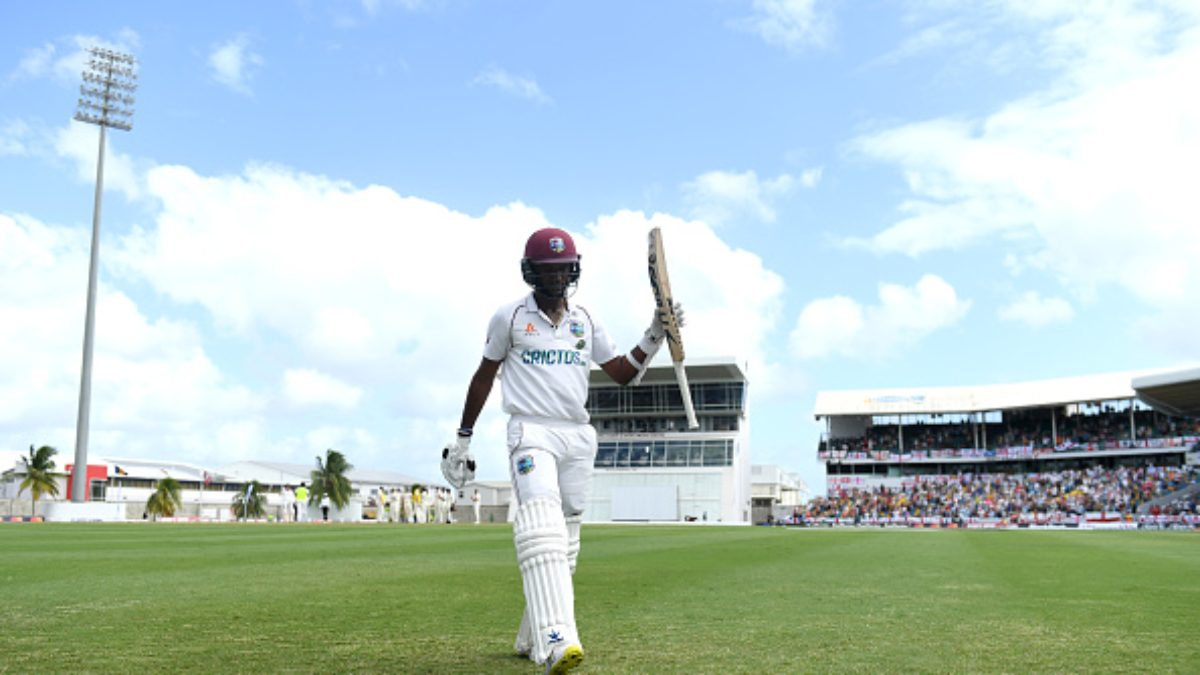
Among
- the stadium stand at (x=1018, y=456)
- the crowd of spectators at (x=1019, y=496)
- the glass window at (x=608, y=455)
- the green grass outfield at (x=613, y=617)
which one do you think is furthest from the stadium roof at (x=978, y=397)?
the green grass outfield at (x=613, y=617)

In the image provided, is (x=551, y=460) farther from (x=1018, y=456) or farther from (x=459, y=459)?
(x=1018, y=456)

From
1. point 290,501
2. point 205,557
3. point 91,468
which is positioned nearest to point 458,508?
point 290,501

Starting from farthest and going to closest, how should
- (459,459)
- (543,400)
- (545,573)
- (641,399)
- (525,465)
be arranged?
(641,399) → (459,459) → (543,400) → (525,465) → (545,573)

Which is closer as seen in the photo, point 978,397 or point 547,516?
point 547,516

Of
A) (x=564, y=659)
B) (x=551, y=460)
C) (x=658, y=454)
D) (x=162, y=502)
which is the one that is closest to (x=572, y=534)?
(x=551, y=460)

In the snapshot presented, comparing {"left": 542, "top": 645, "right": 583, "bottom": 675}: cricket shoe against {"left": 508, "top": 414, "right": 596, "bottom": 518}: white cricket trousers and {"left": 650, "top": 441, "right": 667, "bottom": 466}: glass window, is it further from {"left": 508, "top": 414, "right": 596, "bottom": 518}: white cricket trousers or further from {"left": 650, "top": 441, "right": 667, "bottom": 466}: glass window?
{"left": 650, "top": 441, "right": 667, "bottom": 466}: glass window

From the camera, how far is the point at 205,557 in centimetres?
1422

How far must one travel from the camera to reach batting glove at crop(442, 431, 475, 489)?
18.3ft

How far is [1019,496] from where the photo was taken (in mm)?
59875

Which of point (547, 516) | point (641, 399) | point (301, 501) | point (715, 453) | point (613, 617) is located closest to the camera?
point (547, 516)

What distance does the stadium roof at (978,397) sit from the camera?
66250 mm

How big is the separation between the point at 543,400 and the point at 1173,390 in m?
52.4

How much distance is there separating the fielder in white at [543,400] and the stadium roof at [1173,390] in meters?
48.7

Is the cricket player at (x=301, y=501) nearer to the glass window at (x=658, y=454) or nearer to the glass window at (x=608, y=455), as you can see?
the glass window at (x=608, y=455)
